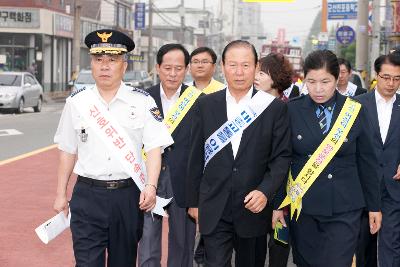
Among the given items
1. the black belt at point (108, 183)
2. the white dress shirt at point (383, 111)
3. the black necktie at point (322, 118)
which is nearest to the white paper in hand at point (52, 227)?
the black belt at point (108, 183)

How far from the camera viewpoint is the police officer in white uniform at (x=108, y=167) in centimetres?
414

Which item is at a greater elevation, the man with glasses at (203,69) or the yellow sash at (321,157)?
the man with glasses at (203,69)

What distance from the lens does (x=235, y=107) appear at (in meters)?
4.25

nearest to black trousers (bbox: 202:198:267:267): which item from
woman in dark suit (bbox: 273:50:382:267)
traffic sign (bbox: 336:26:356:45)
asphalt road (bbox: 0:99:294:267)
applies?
woman in dark suit (bbox: 273:50:382:267)

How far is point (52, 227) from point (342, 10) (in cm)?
2834

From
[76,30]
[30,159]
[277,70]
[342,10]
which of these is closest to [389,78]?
[277,70]

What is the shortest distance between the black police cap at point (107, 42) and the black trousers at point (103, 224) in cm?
81

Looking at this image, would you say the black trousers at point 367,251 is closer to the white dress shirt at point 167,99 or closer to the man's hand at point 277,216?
the man's hand at point 277,216

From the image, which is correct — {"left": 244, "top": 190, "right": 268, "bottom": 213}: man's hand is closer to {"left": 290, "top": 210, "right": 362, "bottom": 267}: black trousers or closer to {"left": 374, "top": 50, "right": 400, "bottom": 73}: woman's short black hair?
{"left": 290, "top": 210, "right": 362, "bottom": 267}: black trousers

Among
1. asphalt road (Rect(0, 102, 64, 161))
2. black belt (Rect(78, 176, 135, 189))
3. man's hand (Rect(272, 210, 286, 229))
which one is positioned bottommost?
asphalt road (Rect(0, 102, 64, 161))

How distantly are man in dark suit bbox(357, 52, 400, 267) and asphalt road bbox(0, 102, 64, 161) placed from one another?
8.88m

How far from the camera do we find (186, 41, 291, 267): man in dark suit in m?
4.12

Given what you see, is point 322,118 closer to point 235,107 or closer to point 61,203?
point 235,107

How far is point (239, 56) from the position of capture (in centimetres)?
419
